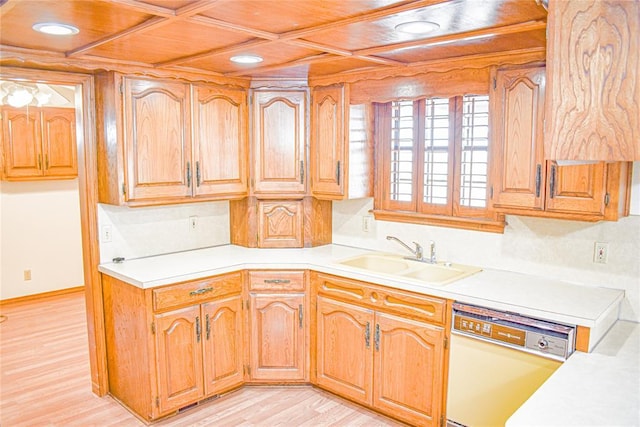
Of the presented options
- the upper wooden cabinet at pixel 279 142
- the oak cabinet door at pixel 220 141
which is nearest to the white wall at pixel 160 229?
the oak cabinet door at pixel 220 141

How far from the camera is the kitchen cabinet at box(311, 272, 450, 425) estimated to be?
9.25ft

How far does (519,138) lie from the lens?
275cm

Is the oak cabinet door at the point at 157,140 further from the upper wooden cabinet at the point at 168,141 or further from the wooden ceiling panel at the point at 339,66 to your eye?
the wooden ceiling panel at the point at 339,66

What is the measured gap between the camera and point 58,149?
18.1 ft

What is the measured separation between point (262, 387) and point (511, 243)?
1901mm

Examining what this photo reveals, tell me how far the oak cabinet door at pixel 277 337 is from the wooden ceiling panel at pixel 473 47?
1654 mm

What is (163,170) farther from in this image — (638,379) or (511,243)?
(638,379)

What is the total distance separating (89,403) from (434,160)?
9.03ft

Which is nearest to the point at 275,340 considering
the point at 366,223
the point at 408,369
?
the point at 408,369

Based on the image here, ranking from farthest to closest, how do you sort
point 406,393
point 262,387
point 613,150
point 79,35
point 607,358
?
point 262,387, point 406,393, point 79,35, point 607,358, point 613,150

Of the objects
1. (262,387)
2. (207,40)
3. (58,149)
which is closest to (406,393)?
(262,387)

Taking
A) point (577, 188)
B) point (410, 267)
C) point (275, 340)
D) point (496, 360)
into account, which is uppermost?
point (577, 188)

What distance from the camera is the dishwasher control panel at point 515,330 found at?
7.55ft

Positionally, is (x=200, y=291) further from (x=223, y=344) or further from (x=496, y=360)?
(x=496, y=360)
